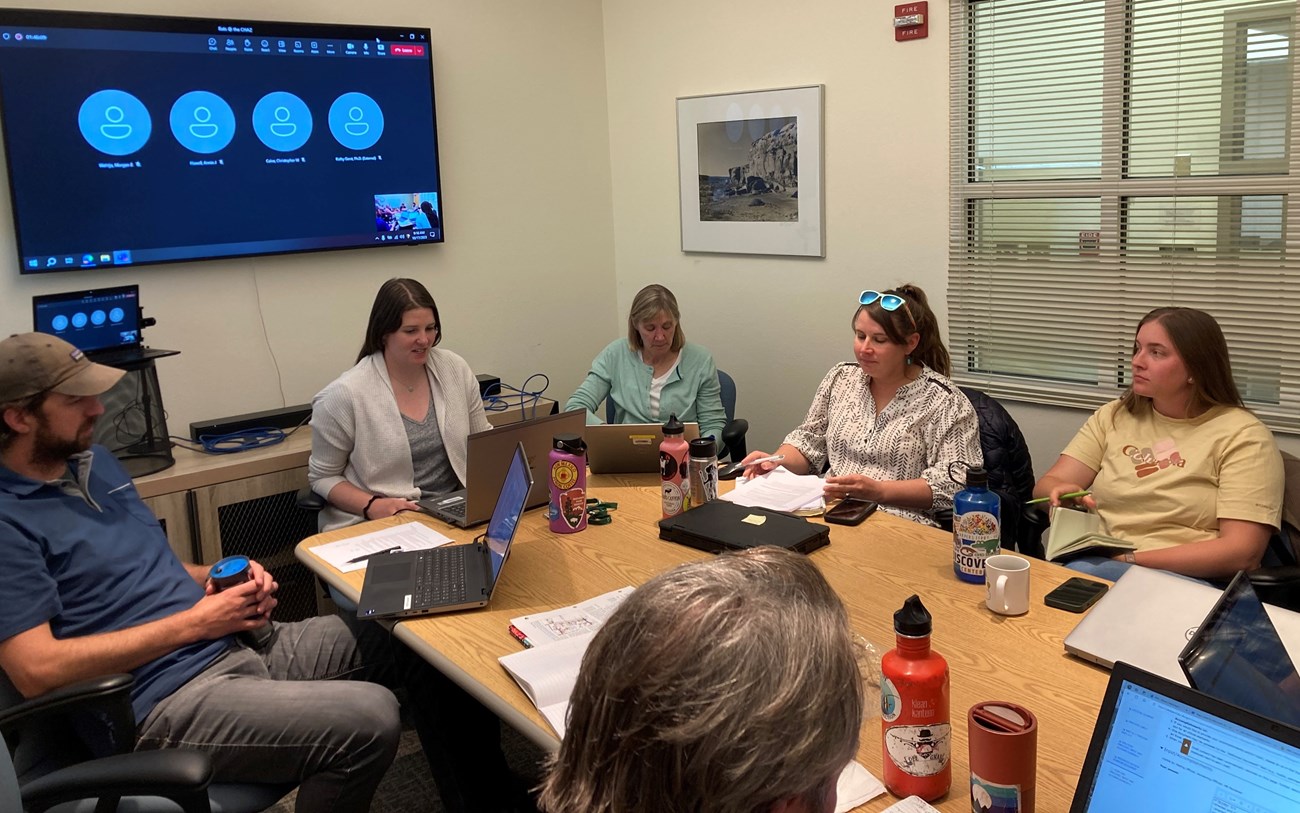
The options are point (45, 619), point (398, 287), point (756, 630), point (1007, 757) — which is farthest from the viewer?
point (398, 287)

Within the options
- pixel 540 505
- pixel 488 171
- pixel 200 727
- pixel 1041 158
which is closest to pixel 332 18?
pixel 488 171

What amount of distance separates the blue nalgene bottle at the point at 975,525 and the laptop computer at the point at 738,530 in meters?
0.35

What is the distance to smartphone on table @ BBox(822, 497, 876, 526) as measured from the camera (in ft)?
8.59

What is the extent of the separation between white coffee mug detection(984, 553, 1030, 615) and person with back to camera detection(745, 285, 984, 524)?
0.71 m

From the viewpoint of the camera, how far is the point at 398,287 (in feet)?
10.6

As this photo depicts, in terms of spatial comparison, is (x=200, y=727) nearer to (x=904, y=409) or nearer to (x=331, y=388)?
(x=331, y=388)

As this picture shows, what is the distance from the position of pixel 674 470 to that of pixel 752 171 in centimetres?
222

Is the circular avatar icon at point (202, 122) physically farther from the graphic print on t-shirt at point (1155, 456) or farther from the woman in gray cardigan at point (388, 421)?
the graphic print on t-shirt at point (1155, 456)

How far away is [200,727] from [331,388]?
1.31 metres

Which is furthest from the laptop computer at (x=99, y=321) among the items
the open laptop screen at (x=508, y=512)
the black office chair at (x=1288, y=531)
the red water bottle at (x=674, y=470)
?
the black office chair at (x=1288, y=531)

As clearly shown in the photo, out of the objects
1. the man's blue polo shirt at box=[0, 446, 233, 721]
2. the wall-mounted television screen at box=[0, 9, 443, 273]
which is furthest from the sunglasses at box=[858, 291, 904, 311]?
the wall-mounted television screen at box=[0, 9, 443, 273]

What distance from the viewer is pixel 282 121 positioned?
13.2ft

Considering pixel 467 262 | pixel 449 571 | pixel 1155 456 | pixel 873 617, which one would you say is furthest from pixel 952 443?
pixel 467 262

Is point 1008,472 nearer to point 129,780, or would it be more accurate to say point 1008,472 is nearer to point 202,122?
point 129,780
